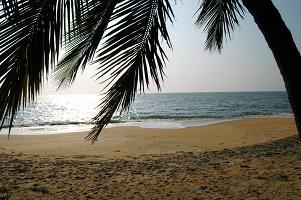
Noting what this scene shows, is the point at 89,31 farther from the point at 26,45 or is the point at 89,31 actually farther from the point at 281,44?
the point at 281,44

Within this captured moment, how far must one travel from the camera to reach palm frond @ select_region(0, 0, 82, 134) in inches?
60.1

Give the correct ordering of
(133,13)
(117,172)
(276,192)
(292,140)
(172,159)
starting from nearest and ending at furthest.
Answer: (133,13)
(276,192)
(117,172)
(172,159)
(292,140)

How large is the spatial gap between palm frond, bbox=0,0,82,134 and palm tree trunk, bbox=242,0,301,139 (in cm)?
94

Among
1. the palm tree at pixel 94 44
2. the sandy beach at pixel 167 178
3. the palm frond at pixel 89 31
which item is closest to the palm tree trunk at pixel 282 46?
the palm tree at pixel 94 44

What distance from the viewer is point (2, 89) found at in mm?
1521

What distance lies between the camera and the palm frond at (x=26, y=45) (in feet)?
5.00

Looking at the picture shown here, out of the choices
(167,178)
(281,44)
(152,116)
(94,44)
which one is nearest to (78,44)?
(94,44)

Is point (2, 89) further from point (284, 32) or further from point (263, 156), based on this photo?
point (263, 156)

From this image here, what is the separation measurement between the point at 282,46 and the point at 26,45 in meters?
1.24

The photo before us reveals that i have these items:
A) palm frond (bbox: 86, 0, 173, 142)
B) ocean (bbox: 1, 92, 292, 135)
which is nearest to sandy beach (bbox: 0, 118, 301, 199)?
ocean (bbox: 1, 92, 292, 135)

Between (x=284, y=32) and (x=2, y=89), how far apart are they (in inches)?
54.6

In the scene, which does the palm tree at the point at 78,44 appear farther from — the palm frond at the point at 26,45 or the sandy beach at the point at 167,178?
the sandy beach at the point at 167,178

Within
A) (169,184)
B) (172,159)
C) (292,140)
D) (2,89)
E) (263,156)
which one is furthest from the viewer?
(292,140)

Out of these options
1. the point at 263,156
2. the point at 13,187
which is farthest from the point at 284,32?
the point at 263,156
